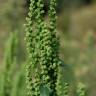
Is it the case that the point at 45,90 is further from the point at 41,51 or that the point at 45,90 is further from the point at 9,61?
the point at 9,61

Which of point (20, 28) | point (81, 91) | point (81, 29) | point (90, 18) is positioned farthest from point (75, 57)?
point (90, 18)

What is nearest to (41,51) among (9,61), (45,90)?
(45,90)

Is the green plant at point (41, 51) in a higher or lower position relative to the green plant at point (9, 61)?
lower

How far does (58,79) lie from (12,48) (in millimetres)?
1008

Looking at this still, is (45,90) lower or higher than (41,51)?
lower

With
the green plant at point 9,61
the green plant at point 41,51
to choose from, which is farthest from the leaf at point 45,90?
the green plant at point 9,61

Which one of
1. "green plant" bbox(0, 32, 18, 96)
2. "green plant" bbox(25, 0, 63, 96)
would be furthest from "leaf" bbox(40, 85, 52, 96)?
"green plant" bbox(0, 32, 18, 96)

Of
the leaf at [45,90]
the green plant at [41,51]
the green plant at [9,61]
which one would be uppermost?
A: the green plant at [9,61]

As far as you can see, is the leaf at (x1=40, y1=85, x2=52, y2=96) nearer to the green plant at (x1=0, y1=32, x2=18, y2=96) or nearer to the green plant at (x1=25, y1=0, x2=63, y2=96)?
the green plant at (x1=25, y1=0, x2=63, y2=96)

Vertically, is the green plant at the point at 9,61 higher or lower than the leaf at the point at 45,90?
higher

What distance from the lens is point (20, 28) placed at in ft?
18.8

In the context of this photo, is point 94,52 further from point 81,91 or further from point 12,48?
point 81,91

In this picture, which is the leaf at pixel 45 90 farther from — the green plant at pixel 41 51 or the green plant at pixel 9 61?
the green plant at pixel 9 61

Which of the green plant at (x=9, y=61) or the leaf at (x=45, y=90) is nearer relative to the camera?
the leaf at (x=45, y=90)
